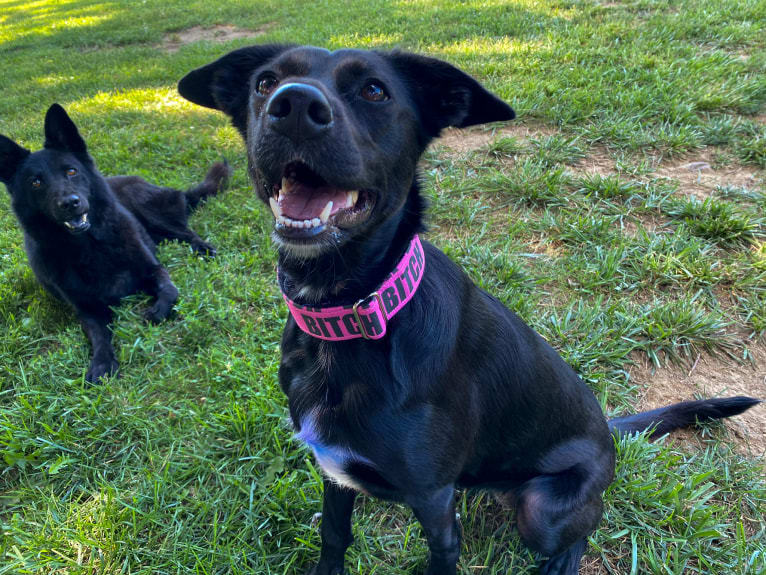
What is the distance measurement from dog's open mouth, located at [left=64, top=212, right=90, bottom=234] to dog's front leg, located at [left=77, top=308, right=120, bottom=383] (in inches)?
21.0

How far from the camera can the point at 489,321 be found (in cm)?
171

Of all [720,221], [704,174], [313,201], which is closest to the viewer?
[313,201]

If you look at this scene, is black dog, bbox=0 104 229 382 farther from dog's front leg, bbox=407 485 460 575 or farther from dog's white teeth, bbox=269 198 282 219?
dog's front leg, bbox=407 485 460 575

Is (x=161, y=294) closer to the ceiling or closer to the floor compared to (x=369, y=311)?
closer to the floor

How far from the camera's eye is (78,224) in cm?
304

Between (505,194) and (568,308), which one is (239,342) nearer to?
(568,308)

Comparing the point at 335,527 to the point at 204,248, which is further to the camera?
the point at 204,248

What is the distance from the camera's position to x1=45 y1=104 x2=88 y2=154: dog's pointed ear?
10.1 feet

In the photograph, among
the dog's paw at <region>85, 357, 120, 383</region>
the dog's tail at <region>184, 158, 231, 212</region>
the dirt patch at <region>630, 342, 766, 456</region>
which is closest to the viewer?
the dirt patch at <region>630, 342, 766, 456</region>

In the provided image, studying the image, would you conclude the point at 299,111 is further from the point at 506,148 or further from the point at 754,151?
the point at 754,151

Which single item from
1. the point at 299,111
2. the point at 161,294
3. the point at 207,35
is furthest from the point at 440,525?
the point at 207,35

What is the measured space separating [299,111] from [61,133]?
2.80m

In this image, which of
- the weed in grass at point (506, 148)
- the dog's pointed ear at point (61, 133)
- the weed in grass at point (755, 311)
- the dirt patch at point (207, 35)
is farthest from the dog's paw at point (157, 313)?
the dirt patch at point (207, 35)

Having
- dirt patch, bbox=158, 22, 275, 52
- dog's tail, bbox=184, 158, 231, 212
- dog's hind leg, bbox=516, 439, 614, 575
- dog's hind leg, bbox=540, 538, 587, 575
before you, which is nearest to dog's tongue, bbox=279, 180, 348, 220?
dog's hind leg, bbox=516, 439, 614, 575
